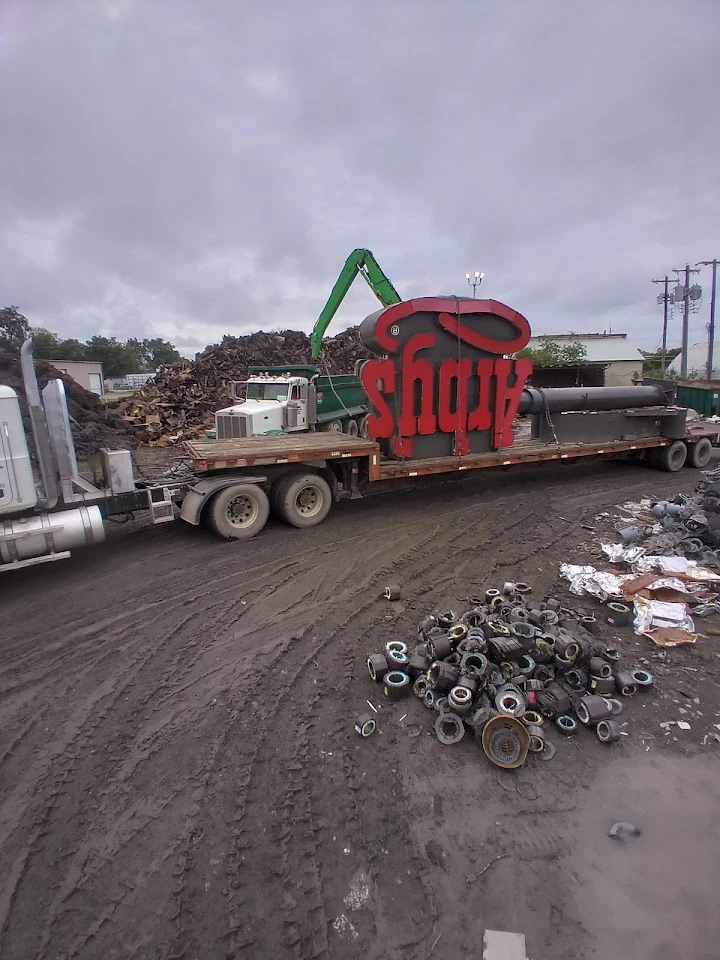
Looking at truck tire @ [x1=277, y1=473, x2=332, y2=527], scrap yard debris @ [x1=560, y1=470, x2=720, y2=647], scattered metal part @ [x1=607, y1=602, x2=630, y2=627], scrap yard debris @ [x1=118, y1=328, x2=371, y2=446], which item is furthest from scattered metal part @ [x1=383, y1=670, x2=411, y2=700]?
scrap yard debris @ [x1=118, y1=328, x2=371, y2=446]

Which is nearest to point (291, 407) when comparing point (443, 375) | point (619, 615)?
point (443, 375)

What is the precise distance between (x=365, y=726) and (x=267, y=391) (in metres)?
11.1

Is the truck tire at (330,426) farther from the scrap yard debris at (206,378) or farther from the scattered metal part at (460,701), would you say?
the scattered metal part at (460,701)

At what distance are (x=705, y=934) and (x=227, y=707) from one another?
3.28 m

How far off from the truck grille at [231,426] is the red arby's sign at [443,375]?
14.0 feet

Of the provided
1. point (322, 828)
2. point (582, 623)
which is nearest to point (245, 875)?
point (322, 828)

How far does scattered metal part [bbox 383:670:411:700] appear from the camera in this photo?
4160 millimetres

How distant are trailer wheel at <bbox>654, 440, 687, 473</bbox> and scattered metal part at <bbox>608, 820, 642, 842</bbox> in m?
11.5

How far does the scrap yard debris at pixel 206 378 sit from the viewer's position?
21.0 metres

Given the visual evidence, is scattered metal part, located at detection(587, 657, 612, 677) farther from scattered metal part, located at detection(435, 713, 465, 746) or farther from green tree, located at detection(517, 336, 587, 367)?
green tree, located at detection(517, 336, 587, 367)

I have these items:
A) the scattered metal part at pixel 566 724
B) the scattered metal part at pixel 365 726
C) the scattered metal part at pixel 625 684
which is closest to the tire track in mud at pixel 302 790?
the scattered metal part at pixel 365 726

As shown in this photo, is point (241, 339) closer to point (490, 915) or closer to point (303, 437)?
point (303, 437)

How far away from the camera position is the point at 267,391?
13664 millimetres

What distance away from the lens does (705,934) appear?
8.35 ft
